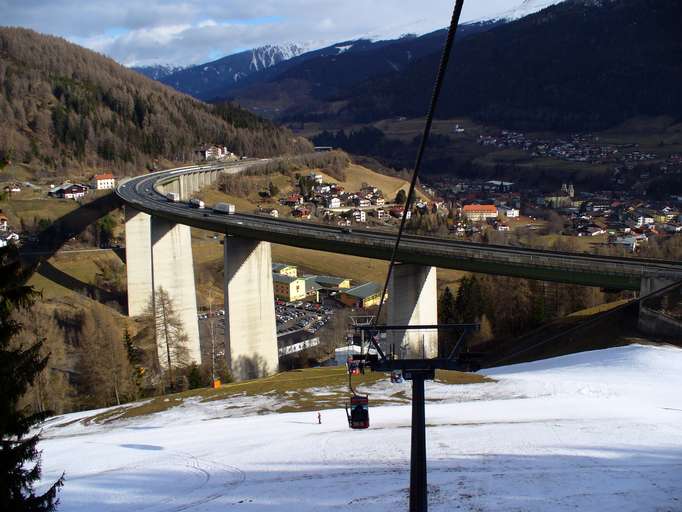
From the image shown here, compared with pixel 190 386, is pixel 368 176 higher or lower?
higher

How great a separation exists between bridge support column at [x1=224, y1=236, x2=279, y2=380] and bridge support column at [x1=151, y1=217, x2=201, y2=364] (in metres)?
10.6

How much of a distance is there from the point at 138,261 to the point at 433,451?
5234cm

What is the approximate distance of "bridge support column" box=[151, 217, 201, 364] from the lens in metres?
56.8

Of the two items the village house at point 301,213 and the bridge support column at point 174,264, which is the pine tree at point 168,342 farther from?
the village house at point 301,213

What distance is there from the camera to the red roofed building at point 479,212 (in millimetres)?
112750

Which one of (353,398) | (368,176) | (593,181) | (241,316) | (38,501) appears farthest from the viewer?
(593,181)

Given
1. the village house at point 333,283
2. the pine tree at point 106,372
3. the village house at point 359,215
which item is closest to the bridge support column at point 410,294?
the pine tree at point 106,372

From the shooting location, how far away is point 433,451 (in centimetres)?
2047

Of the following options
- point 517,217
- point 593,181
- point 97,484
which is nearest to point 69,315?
point 97,484

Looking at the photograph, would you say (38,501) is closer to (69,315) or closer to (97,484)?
(97,484)

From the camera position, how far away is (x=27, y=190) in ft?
324

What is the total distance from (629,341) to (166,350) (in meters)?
31.1

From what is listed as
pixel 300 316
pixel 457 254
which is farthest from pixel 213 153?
pixel 457 254

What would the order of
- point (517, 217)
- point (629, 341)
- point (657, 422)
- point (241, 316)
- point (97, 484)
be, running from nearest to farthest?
point (97, 484) < point (657, 422) < point (629, 341) < point (241, 316) < point (517, 217)
